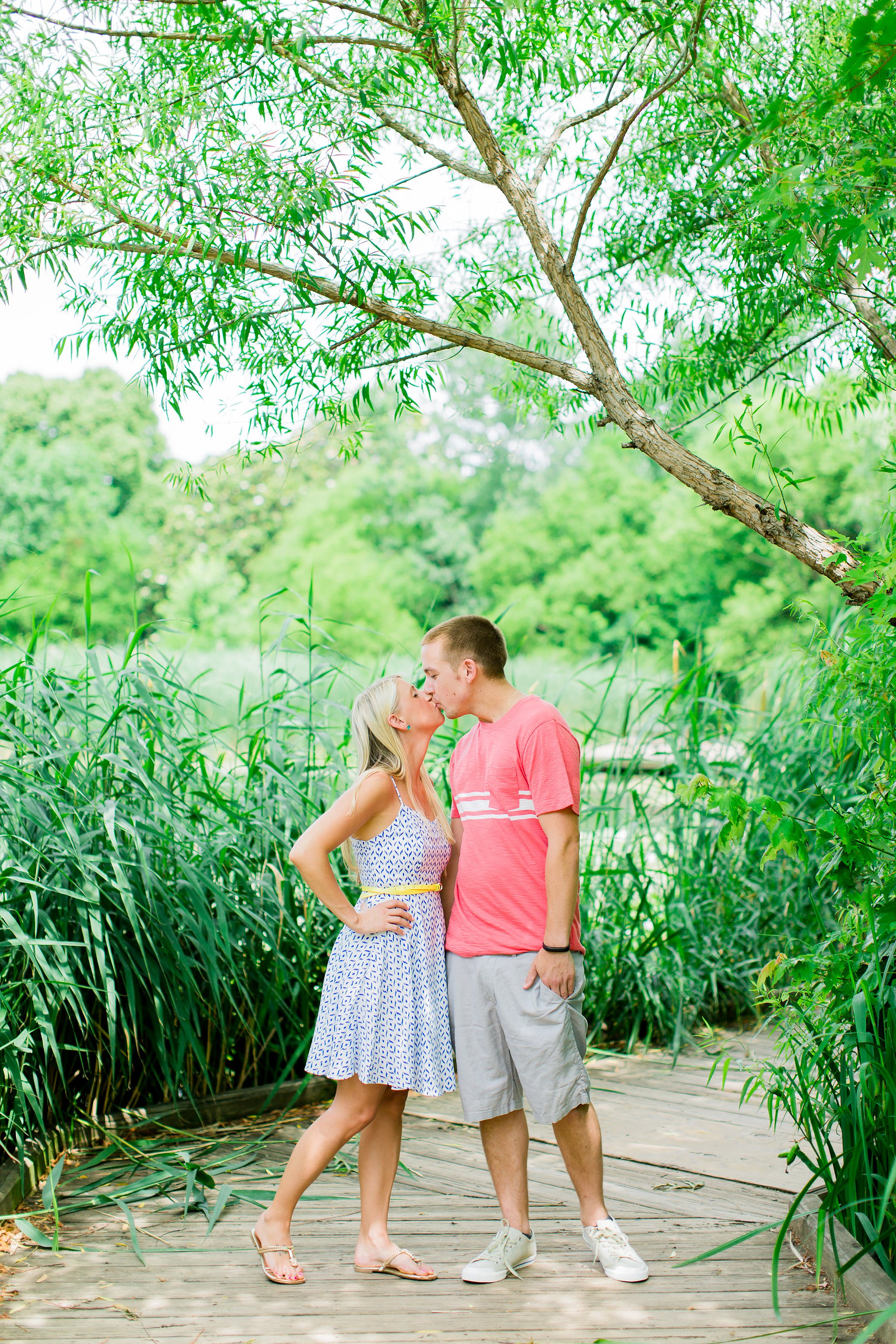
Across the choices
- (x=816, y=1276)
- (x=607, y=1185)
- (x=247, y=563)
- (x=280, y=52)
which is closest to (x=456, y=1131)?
(x=607, y=1185)

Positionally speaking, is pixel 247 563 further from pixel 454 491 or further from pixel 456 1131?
pixel 456 1131

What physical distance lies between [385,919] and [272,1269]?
841mm

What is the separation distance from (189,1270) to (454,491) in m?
35.1

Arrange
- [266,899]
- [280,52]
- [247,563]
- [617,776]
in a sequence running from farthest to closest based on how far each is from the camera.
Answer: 1. [247,563]
2. [617,776]
3. [266,899]
4. [280,52]

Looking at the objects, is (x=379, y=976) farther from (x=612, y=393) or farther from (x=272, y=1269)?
(x=612, y=393)

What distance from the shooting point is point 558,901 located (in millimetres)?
2551

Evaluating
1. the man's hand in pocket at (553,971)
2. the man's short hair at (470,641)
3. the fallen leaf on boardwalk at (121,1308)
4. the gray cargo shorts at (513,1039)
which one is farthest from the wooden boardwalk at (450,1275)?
the man's short hair at (470,641)

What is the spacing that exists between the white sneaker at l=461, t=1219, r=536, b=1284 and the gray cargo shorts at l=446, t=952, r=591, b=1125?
283 mm

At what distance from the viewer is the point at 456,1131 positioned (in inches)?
148

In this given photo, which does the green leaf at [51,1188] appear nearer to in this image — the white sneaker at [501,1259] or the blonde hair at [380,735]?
the white sneaker at [501,1259]

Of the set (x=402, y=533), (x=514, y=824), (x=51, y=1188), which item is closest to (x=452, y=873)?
(x=514, y=824)

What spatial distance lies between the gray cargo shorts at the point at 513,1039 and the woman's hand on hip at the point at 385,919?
15 cm

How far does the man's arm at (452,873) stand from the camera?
283 cm

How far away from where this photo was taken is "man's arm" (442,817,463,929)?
2832 millimetres
